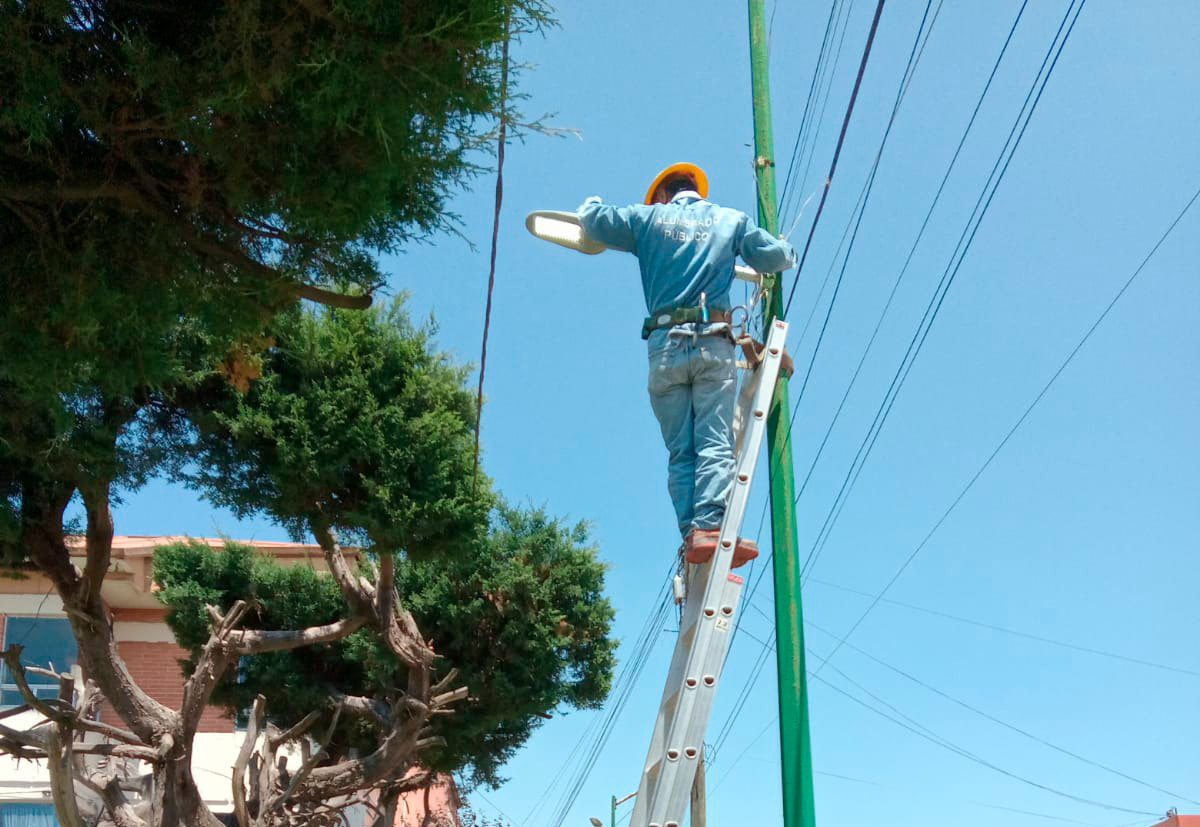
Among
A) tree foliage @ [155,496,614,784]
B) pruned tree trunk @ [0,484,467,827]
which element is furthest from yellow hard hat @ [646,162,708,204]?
tree foliage @ [155,496,614,784]

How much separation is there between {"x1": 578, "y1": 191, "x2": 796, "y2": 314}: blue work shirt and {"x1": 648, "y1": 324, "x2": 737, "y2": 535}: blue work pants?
24cm

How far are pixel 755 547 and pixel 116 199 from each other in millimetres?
3307

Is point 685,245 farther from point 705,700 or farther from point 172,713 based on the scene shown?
point 172,713

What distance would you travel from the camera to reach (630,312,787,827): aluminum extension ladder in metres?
4.78

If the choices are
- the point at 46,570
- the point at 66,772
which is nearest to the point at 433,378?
the point at 46,570

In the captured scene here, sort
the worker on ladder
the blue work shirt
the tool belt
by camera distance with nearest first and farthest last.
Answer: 1. the worker on ladder
2. the tool belt
3. the blue work shirt

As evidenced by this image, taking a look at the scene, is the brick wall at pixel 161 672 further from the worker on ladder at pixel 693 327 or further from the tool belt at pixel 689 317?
the tool belt at pixel 689 317

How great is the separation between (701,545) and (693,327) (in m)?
1.09

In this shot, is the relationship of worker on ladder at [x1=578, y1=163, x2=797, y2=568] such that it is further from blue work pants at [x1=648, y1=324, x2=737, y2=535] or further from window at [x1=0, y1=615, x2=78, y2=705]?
window at [x1=0, y1=615, x2=78, y2=705]

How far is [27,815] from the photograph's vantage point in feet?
64.4

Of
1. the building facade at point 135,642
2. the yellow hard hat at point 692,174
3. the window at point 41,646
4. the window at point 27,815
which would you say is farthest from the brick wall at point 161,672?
the yellow hard hat at point 692,174

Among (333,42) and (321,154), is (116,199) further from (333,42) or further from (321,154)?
(333,42)

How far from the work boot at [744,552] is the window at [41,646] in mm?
18869

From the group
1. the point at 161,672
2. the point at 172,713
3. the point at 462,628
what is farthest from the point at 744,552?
the point at 161,672
